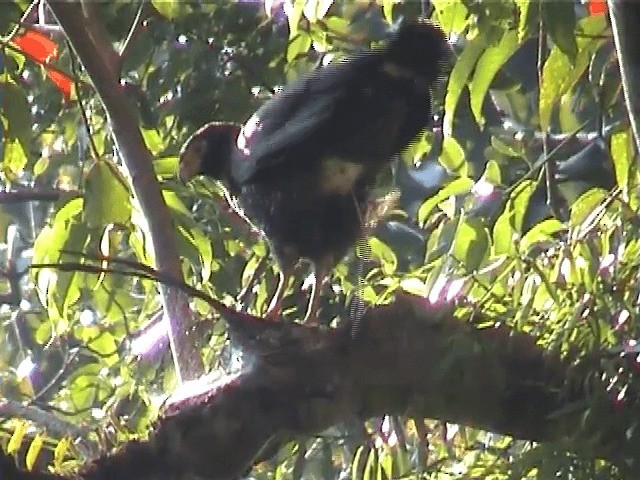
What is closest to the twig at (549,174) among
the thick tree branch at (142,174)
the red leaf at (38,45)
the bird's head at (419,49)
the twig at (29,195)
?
the bird's head at (419,49)

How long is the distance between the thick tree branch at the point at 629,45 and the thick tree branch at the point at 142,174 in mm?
282

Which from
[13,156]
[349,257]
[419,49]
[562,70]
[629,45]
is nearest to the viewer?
[629,45]

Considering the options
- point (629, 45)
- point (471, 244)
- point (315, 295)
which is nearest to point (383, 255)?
point (315, 295)

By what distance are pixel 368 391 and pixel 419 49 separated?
36cm

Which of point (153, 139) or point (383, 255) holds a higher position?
point (153, 139)

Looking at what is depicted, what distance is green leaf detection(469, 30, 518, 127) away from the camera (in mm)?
607

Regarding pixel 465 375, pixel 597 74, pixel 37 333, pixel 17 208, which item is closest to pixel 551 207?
pixel 597 74

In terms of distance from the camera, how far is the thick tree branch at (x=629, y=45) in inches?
17.3

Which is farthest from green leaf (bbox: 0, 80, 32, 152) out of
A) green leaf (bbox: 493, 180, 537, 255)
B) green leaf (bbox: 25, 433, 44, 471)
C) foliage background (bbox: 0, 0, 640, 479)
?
green leaf (bbox: 493, 180, 537, 255)

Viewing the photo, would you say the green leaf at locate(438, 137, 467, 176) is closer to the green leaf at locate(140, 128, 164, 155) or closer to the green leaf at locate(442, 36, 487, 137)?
the green leaf at locate(442, 36, 487, 137)

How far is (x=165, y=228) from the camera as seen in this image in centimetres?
62

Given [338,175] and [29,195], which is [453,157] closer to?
[338,175]

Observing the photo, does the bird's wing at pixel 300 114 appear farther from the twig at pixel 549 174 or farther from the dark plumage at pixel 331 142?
the twig at pixel 549 174

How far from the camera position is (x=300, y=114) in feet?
2.70
